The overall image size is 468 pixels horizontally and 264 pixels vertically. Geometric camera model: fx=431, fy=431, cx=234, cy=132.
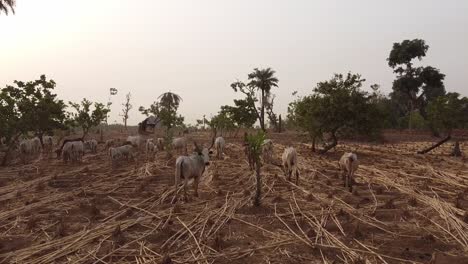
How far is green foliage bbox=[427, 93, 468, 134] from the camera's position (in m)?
27.3

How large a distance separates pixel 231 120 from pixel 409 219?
3605 cm

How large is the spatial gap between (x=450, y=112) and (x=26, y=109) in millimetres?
25957

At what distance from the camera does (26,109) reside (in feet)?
83.0

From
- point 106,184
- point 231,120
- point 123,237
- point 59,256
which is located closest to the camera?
point 59,256

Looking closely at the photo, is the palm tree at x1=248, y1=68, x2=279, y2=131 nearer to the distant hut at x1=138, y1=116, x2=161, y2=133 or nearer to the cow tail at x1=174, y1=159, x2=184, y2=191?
the distant hut at x1=138, y1=116, x2=161, y2=133

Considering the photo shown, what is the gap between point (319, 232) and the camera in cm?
975

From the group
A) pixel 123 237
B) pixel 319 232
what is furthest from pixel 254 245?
pixel 123 237

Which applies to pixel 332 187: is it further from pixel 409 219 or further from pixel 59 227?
pixel 59 227

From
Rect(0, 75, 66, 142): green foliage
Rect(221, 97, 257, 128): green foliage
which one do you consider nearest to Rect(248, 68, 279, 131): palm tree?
Rect(221, 97, 257, 128): green foliage

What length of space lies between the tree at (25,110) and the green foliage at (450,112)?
24369 millimetres

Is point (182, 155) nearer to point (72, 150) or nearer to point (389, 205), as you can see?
point (389, 205)

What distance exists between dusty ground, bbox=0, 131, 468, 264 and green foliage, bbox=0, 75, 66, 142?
748cm

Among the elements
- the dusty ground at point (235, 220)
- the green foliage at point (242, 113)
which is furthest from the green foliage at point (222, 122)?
the dusty ground at point (235, 220)

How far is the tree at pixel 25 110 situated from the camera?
2462 cm
